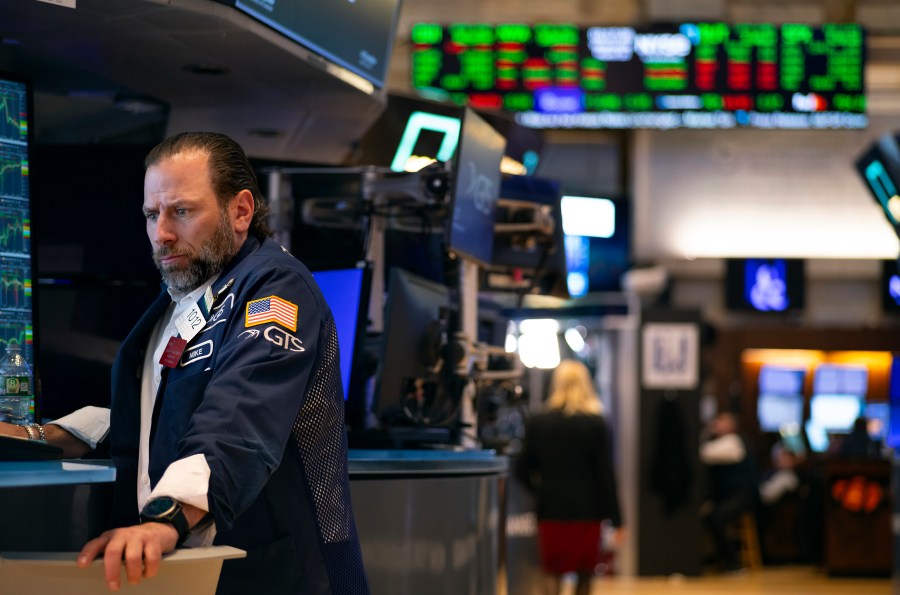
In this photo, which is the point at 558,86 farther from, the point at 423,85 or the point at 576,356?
the point at 576,356

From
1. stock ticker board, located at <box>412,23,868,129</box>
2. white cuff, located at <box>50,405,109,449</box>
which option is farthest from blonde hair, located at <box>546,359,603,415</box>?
white cuff, located at <box>50,405,109,449</box>

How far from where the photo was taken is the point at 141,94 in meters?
3.87

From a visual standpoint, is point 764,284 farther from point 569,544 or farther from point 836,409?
point 569,544

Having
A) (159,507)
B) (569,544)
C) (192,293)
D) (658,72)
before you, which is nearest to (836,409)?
(658,72)

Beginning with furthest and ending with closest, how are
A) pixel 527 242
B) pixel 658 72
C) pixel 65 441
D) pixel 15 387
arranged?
pixel 658 72 → pixel 527 242 → pixel 15 387 → pixel 65 441

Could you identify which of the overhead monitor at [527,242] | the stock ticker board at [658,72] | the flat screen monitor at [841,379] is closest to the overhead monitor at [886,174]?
the overhead monitor at [527,242]

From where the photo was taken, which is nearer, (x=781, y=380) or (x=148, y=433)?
(x=148, y=433)

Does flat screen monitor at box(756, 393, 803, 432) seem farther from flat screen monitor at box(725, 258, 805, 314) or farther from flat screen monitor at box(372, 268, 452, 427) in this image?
flat screen monitor at box(372, 268, 452, 427)

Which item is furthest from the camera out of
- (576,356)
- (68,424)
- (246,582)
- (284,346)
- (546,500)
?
(576,356)

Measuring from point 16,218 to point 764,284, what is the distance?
36.0 ft

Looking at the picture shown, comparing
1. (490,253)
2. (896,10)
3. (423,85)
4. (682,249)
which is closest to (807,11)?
(896,10)

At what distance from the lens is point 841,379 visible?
13.3m

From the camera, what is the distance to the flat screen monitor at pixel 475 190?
3.80 m

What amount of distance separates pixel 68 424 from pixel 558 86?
8241mm
